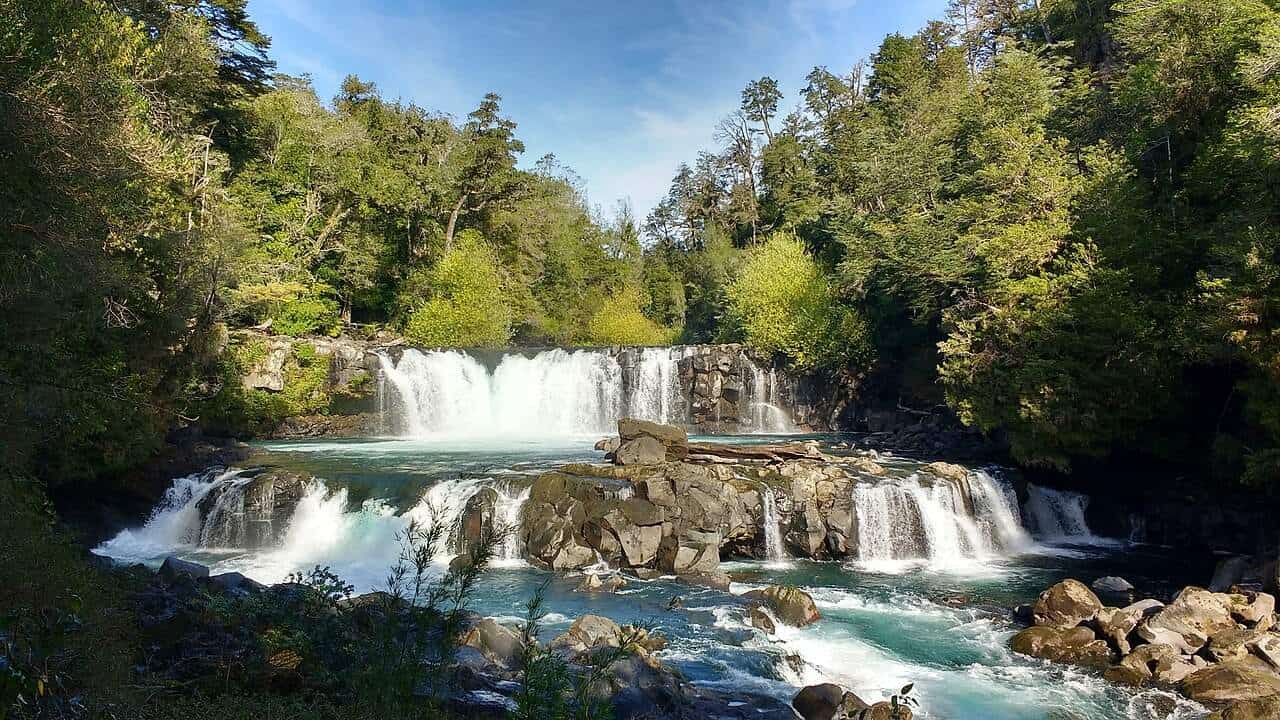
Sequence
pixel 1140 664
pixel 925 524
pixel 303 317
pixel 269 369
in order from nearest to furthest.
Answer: pixel 1140 664
pixel 925 524
pixel 269 369
pixel 303 317

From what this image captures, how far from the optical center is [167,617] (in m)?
8.99

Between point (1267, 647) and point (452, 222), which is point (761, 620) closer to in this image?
point (1267, 647)

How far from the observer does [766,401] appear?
103 ft

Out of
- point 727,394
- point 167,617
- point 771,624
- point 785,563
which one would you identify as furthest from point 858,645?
point 727,394

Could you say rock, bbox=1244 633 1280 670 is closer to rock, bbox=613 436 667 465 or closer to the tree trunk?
rock, bbox=613 436 667 465

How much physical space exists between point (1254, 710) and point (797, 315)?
23.3 metres

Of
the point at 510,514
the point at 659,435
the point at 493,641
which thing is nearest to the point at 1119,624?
the point at 493,641

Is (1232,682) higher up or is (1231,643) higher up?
(1231,643)

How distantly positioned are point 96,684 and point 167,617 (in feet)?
16.3

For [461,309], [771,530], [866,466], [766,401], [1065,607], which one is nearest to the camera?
[1065,607]

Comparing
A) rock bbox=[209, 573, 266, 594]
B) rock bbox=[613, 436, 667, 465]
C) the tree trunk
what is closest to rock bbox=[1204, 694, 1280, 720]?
rock bbox=[613, 436, 667, 465]

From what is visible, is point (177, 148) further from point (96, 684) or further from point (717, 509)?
point (96, 684)

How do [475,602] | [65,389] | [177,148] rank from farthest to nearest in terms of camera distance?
[177,148]
[475,602]
[65,389]

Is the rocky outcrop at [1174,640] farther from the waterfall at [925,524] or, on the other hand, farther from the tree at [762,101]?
the tree at [762,101]
